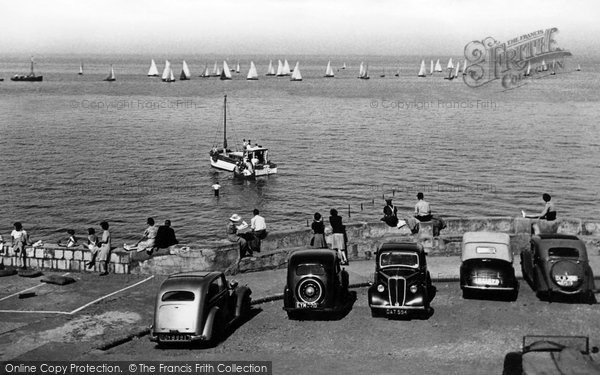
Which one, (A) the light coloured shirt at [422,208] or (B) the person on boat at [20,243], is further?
(A) the light coloured shirt at [422,208]

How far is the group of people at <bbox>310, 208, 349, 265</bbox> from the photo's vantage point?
21.0 meters

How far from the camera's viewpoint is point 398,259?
17812 mm

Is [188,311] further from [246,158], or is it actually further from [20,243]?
[246,158]

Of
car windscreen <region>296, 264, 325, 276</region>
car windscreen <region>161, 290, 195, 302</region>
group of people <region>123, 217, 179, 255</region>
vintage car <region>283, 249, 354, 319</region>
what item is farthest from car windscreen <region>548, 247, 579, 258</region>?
group of people <region>123, 217, 179, 255</region>

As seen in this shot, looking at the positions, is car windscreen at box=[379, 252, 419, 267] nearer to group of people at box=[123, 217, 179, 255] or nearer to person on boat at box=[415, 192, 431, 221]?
person on boat at box=[415, 192, 431, 221]

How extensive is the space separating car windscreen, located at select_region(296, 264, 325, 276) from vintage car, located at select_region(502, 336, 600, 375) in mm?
6226

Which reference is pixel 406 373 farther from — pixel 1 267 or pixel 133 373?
pixel 1 267

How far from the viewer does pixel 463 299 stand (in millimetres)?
18391

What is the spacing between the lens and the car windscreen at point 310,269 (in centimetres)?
1716

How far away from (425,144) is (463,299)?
6928 centimetres

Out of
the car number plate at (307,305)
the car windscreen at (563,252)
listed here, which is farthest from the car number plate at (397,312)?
the car windscreen at (563,252)

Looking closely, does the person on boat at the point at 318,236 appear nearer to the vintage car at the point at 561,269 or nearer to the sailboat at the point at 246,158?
the vintage car at the point at 561,269

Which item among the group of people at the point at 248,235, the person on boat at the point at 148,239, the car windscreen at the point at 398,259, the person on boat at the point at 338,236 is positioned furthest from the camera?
the person on boat at the point at 148,239

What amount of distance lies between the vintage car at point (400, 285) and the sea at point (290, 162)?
74.1ft
